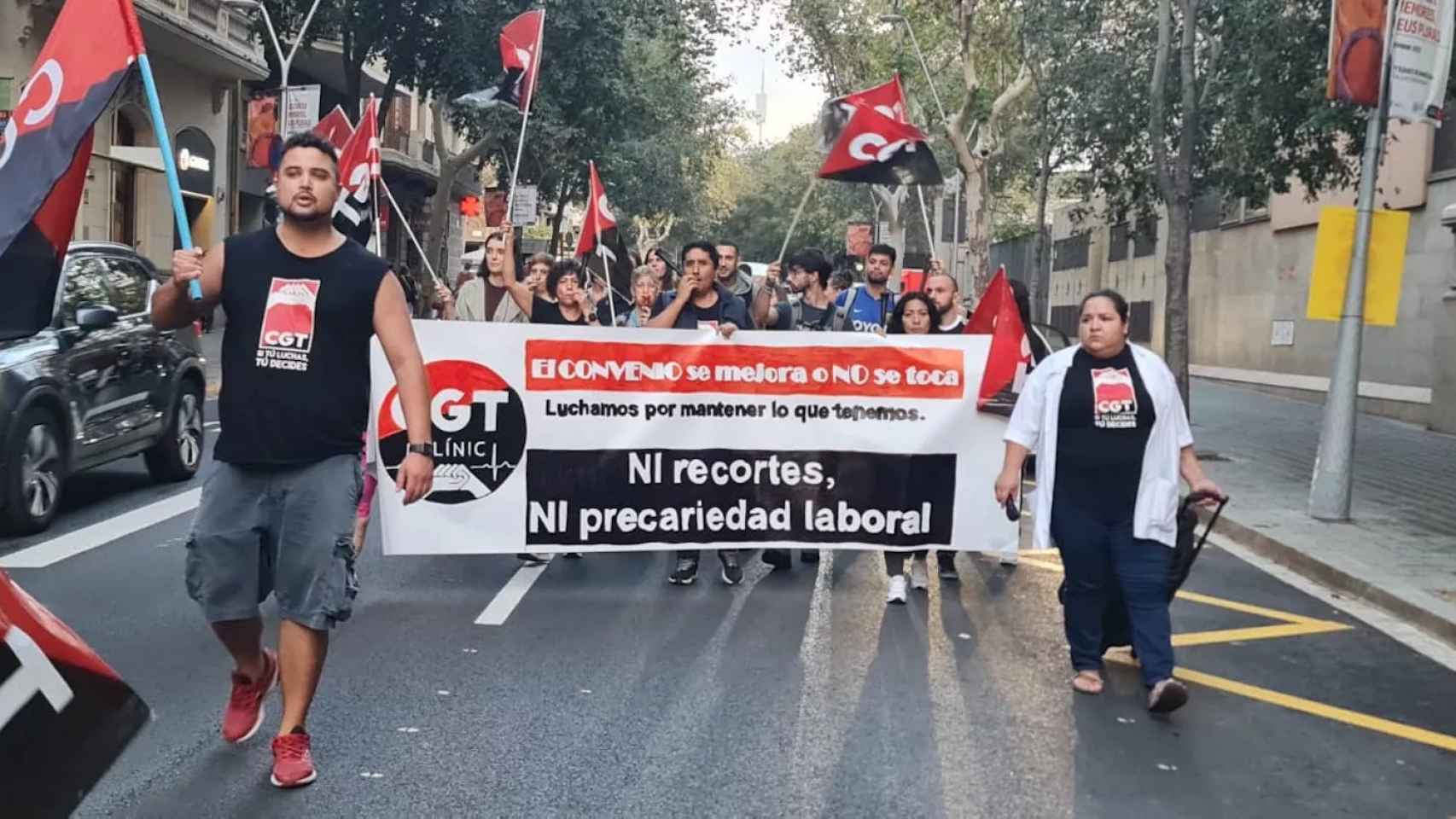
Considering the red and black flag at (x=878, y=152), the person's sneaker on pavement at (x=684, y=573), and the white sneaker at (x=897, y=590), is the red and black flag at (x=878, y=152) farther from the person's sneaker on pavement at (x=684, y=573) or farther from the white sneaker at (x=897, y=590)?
the white sneaker at (x=897, y=590)

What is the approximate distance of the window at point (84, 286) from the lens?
906 centimetres

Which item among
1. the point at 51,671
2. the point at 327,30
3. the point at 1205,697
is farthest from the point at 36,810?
the point at 327,30

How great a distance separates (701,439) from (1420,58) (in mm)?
6143

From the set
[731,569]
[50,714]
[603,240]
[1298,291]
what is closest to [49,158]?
[50,714]

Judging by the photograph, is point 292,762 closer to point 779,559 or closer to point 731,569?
point 731,569

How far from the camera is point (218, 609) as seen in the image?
4.45 meters

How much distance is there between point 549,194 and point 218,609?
4049 centimetres

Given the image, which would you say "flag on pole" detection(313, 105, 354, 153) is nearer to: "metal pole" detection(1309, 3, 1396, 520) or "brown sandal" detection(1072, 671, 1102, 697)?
"metal pole" detection(1309, 3, 1396, 520)

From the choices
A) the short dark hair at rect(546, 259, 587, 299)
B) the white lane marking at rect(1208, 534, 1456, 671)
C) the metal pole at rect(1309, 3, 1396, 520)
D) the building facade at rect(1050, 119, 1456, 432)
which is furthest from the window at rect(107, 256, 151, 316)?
the building facade at rect(1050, 119, 1456, 432)

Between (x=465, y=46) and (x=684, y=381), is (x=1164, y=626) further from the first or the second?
(x=465, y=46)

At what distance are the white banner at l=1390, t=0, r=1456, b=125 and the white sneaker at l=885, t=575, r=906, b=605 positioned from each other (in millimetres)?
5439

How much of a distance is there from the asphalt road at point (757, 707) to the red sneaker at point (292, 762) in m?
0.05

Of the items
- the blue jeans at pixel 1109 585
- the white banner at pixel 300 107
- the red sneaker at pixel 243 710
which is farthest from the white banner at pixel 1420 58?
the white banner at pixel 300 107

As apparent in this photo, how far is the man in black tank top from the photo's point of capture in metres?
4.30
